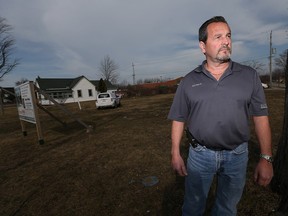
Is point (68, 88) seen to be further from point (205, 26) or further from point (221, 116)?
point (221, 116)

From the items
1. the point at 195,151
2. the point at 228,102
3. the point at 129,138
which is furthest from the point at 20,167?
the point at 228,102

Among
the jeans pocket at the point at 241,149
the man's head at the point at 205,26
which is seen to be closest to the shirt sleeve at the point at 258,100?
the jeans pocket at the point at 241,149

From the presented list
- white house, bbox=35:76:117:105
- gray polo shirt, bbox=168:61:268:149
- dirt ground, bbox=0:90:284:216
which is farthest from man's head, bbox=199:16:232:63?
white house, bbox=35:76:117:105

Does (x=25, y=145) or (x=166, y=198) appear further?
(x=25, y=145)

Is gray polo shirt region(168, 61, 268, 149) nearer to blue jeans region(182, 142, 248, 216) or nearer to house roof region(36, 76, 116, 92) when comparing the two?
blue jeans region(182, 142, 248, 216)

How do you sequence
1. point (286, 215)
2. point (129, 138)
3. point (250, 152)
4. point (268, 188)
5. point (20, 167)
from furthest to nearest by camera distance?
point (129, 138), point (20, 167), point (250, 152), point (268, 188), point (286, 215)

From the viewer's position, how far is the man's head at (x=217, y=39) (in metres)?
2.02

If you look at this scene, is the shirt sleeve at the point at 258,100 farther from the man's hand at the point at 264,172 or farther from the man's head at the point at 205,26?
the man's head at the point at 205,26

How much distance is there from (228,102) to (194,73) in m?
0.46

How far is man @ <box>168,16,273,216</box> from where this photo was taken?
1986 mm

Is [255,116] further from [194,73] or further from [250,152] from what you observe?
[250,152]

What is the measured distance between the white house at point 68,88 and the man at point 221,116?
46748 millimetres

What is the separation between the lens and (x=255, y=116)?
206 centimetres

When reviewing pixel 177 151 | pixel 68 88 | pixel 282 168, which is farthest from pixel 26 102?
pixel 68 88
